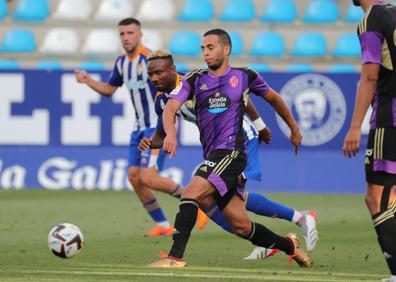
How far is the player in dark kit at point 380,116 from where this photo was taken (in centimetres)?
691

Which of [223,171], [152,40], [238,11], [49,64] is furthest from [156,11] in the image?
[223,171]

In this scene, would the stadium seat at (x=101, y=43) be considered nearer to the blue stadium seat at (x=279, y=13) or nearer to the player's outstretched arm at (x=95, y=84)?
the blue stadium seat at (x=279, y=13)

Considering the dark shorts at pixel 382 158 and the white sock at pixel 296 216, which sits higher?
the dark shorts at pixel 382 158

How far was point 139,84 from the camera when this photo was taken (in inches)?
477

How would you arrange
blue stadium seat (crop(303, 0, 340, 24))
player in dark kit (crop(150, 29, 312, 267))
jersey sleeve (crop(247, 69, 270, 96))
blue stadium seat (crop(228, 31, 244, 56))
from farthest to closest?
blue stadium seat (crop(303, 0, 340, 24)), blue stadium seat (crop(228, 31, 244, 56)), jersey sleeve (crop(247, 69, 270, 96)), player in dark kit (crop(150, 29, 312, 267))

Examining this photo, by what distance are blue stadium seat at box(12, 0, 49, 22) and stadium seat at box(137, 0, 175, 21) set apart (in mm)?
1983

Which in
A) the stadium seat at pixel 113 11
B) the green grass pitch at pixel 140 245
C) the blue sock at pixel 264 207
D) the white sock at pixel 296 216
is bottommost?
the green grass pitch at pixel 140 245

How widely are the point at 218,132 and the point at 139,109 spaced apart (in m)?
3.96

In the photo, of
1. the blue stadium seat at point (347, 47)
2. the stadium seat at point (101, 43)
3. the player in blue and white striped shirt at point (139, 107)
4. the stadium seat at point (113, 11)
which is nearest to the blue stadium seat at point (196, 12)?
the stadium seat at point (113, 11)

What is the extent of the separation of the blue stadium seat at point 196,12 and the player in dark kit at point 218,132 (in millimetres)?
13329

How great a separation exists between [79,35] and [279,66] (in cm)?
415

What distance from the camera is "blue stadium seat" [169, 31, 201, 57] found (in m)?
20.7

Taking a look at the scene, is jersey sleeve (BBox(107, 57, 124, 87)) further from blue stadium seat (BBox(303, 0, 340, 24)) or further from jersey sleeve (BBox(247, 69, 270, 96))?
blue stadium seat (BBox(303, 0, 340, 24))

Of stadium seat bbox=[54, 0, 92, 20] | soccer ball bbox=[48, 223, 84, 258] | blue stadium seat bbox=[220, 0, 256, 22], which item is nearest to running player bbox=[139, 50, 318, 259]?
soccer ball bbox=[48, 223, 84, 258]
